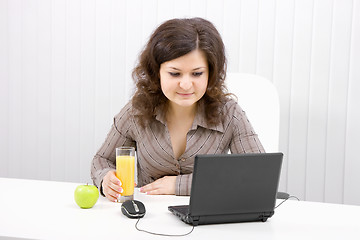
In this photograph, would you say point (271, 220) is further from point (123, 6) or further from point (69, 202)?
point (123, 6)

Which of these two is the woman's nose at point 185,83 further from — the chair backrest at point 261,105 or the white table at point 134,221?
the chair backrest at point 261,105

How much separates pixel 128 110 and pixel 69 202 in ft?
1.82

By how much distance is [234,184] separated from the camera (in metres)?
1.33

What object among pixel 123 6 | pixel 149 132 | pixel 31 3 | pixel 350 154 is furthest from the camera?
pixel 31 3

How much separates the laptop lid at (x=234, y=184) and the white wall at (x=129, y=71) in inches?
58.4

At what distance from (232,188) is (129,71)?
1.85 metres

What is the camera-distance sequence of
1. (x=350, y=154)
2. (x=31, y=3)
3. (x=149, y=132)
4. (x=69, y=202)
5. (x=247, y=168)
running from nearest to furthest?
1. (x=247, y=168)
2. (x=69, y=202)
3. (x=149, y=132)
4. (x=350, y=154)
5. (x=31, y=3)

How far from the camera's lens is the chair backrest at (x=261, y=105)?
235 centimetres

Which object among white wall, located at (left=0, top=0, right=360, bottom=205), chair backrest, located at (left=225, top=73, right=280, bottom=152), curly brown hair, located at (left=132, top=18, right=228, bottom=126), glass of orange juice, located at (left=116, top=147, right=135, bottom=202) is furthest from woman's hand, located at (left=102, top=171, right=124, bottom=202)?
white wall, located at (left=0, top=0, right=360, bottom=205)

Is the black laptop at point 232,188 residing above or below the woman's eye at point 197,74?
below

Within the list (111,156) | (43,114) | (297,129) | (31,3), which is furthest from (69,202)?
(31,3)

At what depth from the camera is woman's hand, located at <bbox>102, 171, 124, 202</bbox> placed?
62.4 inches

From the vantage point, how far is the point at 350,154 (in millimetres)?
2742

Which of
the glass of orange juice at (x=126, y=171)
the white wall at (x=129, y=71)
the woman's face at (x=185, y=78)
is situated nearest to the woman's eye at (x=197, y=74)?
the woman's face at (x=185, y=78)
